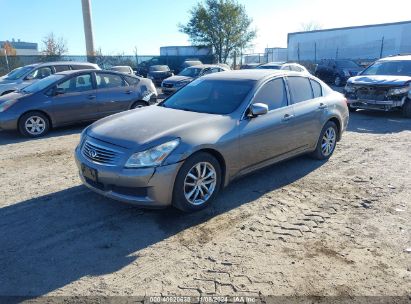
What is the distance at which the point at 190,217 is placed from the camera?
4254 millimetres

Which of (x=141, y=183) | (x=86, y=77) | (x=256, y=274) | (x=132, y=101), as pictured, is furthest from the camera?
(x=132, y=101)

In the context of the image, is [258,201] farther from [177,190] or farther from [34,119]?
[34,119]

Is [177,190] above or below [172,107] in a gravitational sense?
below

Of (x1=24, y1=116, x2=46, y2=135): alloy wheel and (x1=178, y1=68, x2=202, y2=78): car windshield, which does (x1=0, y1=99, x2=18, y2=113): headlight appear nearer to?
(x1=24, y1=116, x2=46, y2=135): alloy wheel

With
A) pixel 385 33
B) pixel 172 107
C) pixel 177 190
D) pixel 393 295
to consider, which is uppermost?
pixel 385 33

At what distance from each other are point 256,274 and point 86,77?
25.1ft

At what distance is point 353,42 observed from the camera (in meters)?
36.4

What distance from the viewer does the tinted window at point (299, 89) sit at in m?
5.60

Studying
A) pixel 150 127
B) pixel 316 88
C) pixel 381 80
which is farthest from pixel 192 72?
pixel 150 127

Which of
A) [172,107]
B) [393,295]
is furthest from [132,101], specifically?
[393,295]

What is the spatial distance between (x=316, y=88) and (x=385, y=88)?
5.48 metres

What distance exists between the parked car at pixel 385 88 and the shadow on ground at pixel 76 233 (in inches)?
274

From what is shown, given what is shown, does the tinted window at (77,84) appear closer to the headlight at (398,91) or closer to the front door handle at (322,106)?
the front door handle at (322,106)

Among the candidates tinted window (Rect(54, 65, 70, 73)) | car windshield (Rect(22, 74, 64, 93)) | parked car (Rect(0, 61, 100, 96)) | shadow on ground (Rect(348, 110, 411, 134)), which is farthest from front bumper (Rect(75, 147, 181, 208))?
tinted window (Rect(54, 65, 70, 73))
